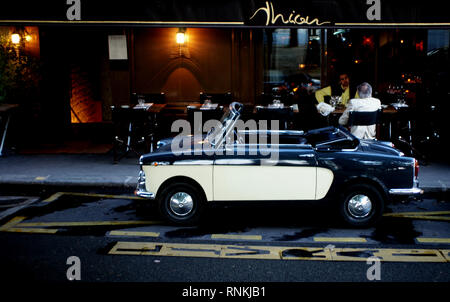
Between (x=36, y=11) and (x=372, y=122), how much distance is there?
21.8ft

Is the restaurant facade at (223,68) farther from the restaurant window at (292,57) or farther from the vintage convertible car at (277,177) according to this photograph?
the vintage convertible car at (277,177)

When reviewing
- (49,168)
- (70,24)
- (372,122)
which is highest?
(70,24)

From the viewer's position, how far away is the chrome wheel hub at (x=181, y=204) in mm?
6527

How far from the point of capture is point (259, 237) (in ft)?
20.2

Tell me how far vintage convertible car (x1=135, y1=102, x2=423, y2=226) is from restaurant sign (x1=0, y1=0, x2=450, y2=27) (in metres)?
4.20

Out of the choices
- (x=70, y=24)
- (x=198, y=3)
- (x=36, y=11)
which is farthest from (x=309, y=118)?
(x=36, y=11)

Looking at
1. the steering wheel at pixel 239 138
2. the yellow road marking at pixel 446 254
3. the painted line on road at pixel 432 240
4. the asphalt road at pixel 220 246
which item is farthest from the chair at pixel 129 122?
the yellow road marking at pixel 446 254

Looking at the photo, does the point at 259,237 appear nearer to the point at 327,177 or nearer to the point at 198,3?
the point at 327,177

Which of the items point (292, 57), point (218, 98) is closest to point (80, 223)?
point (218, 98)

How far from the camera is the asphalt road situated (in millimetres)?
4988

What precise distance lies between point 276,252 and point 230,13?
5.81 m

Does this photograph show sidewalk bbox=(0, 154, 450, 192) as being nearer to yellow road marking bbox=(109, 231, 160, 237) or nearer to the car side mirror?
yellow road marking bbox=(109, 231, 160, 237)

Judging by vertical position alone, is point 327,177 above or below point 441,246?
above
